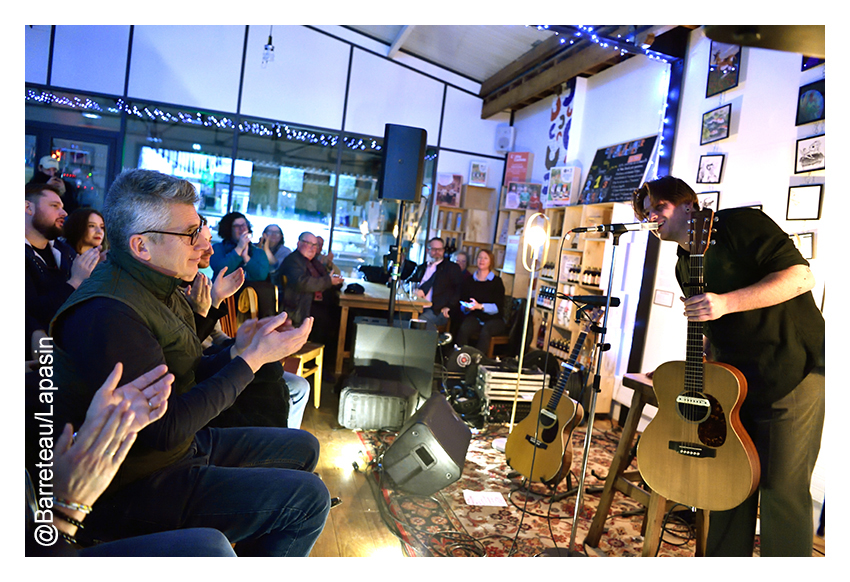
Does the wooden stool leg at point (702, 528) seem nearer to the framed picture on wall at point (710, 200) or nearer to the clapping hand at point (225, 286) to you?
the clapping hand at point (225, 286)

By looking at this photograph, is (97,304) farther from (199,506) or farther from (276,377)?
(276,377)

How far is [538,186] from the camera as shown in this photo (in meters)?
7.38

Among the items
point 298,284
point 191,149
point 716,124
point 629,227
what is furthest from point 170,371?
point 191,149

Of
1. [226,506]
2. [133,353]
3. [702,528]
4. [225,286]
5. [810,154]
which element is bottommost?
[702,528]

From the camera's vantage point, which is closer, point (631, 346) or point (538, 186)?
point (631, 346)

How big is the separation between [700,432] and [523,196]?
5853 millimetres

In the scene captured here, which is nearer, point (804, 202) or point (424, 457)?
point (424, 457)

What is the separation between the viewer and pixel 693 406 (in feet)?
6.55

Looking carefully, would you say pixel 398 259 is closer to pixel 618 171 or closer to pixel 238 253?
pixel 238 253

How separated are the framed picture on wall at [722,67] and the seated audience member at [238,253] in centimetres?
356

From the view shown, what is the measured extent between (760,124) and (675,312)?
144 centimetres

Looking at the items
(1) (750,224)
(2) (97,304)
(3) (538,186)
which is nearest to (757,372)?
(1) (750,224)

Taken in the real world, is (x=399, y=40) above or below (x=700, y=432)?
above

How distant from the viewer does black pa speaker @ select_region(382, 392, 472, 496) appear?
8.68ft
